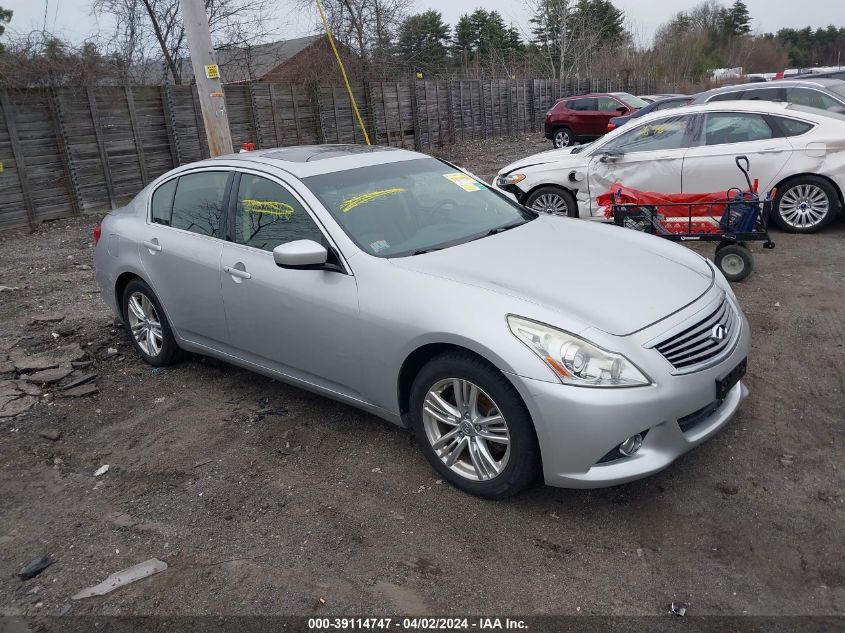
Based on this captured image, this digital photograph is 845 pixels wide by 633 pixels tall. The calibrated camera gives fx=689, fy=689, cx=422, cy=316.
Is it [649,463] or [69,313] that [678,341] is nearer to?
[649,463]

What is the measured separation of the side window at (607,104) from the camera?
20625 mm

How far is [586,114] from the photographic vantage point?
2097cm

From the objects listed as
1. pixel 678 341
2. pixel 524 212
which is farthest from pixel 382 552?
pixel 524 212

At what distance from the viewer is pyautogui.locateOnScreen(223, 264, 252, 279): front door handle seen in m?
4.25

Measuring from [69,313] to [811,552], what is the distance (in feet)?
21.4

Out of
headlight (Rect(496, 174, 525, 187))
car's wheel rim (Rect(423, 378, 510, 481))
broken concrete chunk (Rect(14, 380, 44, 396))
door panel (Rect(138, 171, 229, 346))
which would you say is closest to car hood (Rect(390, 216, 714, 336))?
car's wheel rim (Rect(423, 378, 510, 481))

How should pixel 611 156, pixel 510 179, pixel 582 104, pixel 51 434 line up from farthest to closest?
1. pixel 582 104
2. pixel 510 179
3. pixel 611 156
4. pixel 51 434

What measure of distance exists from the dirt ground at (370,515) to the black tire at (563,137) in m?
17.5

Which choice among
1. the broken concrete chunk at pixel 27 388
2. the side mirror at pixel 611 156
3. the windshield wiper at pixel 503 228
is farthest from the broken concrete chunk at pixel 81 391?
the side mirror at pixel 611 156

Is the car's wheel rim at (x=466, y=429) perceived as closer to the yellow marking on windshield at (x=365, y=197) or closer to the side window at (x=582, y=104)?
the yellow marking on windshield at (x=365, y=197)

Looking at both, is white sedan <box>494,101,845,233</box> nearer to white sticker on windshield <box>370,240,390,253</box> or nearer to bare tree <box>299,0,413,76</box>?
white sticker on windshield <box>370,240,390,253</box>

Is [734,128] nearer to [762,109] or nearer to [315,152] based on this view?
[762,109]

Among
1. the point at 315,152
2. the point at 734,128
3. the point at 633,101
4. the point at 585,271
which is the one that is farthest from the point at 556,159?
the point at 633,101

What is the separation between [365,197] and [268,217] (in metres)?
0.64
